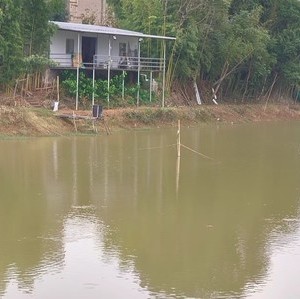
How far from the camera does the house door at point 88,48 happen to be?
3167 cm

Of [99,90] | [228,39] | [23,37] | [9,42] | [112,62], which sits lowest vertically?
[99,90]

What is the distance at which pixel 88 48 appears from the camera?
31891 millimetres

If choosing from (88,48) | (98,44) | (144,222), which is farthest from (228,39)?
(144,222)

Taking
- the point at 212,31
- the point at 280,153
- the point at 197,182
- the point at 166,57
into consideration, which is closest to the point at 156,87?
the point at 166,57

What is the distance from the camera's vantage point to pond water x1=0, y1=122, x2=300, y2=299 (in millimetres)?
9945

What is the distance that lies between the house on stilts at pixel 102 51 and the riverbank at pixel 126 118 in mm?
1964

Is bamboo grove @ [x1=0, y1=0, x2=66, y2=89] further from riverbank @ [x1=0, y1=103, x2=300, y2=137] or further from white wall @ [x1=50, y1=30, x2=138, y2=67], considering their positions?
riverbank @ [x1=0, y1=103, x2=300, y2=137]

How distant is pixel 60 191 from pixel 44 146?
22.8 feet

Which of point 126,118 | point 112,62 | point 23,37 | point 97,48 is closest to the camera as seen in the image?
point 23,37

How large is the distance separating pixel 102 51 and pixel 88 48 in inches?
26.6

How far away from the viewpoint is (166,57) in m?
33.2

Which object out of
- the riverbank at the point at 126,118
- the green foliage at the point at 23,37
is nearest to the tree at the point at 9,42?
the green foliage at the point at 23,37

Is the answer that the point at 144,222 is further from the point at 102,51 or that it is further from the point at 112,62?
the point at 102,51

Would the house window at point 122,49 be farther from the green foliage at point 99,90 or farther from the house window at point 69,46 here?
the house window at point 69,46
